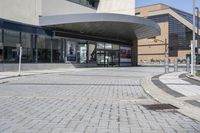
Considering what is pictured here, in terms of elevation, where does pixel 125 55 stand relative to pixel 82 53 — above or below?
below

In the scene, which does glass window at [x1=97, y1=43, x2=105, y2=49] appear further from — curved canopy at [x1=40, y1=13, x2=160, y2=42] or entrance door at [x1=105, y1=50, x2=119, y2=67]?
curved canopy at [x1=40, y1=13, x2=160, y2=42]

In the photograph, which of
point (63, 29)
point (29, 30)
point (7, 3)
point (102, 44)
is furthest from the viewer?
point (102, 44)

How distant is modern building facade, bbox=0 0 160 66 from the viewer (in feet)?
115

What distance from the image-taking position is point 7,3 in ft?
113

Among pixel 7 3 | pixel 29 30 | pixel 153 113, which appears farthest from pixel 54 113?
pixel 29 30

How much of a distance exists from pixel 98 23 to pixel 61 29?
15.2ft

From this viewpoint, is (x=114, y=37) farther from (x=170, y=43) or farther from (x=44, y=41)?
(x=170, y=43)

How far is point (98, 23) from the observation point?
134 feet

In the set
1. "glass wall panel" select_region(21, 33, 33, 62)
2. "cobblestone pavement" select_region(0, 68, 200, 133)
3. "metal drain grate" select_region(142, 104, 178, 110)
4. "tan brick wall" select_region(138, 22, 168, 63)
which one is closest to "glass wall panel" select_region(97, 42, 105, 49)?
"glass wall panel" select_region(21, 33, 33, 62)

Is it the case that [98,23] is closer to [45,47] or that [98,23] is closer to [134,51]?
[45,47]

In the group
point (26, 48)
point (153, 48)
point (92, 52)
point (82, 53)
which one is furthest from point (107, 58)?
point (153, 48)

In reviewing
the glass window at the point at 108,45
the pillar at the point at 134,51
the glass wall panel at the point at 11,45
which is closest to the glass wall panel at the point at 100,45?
the glass window at the point at 108,45

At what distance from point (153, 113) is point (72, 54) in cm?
3608

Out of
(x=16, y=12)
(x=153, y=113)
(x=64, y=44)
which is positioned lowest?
(x=153, y=113)
